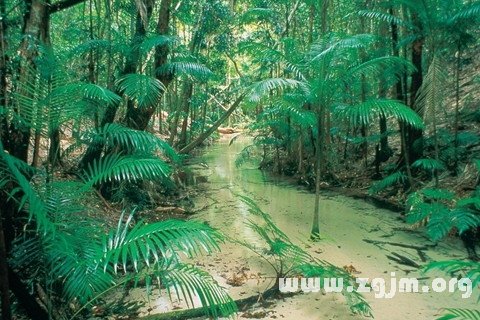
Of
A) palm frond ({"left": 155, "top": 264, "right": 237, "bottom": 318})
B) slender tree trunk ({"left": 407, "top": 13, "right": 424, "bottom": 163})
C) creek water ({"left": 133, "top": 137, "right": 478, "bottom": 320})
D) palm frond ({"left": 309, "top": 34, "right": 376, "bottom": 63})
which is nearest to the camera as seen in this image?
palm frond ({"left": 155, "top": 264, "right": 237, "bottom": 318})

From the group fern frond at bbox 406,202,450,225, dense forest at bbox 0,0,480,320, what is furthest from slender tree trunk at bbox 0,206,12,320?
fern frond at bbox 406,202,450,225

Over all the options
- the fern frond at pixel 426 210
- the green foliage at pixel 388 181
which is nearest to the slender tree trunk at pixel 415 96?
the green foliage at pixel 388 181

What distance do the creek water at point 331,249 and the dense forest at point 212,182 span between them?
0.03 m

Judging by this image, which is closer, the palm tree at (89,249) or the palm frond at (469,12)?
the palm tree at (89,249)

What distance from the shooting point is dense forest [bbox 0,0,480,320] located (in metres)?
2.35

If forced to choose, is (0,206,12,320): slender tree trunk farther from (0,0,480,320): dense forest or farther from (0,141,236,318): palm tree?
(0,141,236,318): palm tree

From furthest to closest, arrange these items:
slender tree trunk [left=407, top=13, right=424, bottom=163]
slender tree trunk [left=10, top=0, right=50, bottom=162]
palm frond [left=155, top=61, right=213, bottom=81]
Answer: slender tree trunk [left=407, top=13, right=424, bottom=163] < palm frond [left=155, top=61, right=213, bottom=81] < slender tree trunk [left=10, top=0, right=50, bottom=162]

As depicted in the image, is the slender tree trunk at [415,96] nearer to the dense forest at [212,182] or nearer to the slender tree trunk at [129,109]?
the dense forest at [212,182]

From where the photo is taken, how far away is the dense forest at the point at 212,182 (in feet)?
7.70

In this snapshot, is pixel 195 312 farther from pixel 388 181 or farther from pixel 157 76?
pixel 157 76

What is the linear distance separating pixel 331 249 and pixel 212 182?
548 centimetres

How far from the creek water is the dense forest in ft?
0.11

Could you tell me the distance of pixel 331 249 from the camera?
14.8ft

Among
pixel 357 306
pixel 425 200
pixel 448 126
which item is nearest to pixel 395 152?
pixel 448 126
